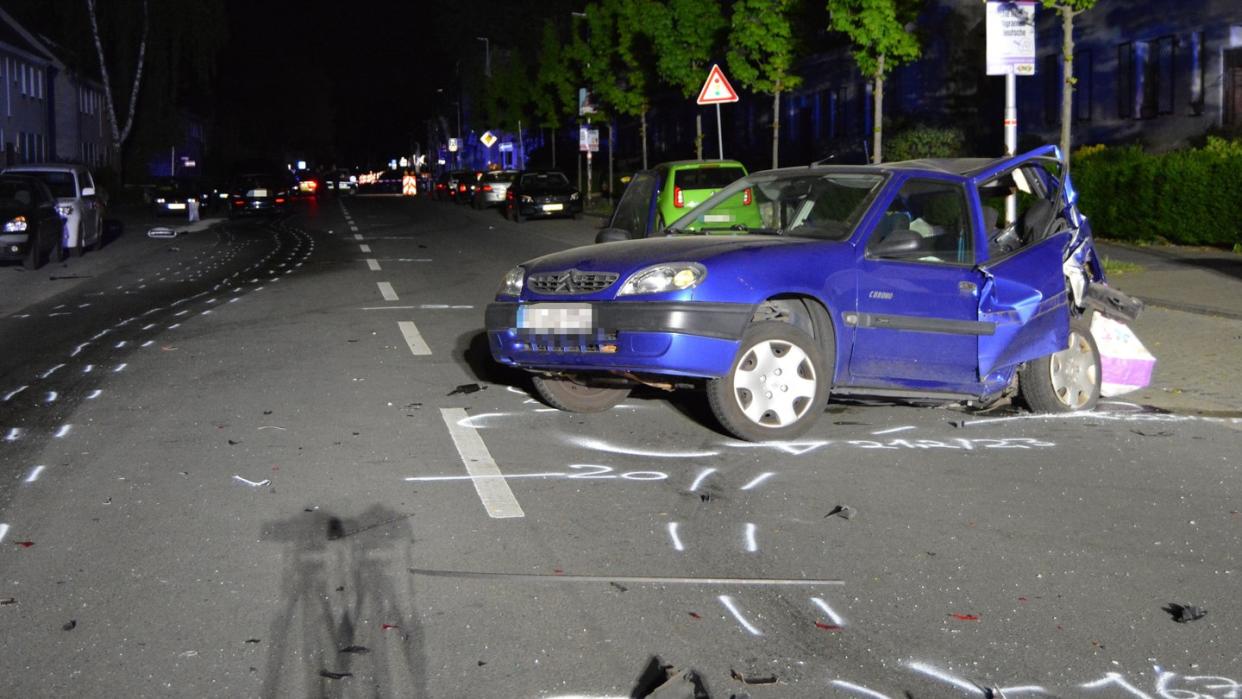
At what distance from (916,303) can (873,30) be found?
59.9ft

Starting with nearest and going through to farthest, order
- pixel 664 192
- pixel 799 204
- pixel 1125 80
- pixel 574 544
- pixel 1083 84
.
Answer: pixel 574 544
pixel 799 204
pixel 664 192
pixel 1125 80
pixel 1083 84

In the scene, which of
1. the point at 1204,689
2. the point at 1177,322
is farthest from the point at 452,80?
the point at 1204,689

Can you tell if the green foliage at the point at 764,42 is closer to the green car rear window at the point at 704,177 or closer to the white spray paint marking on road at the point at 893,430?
the green car rear window at the point at 704,177

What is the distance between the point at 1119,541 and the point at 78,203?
946 inches

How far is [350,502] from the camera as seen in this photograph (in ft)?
22.2

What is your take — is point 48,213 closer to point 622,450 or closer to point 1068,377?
point 622,450

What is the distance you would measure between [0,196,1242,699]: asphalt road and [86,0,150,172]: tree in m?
56.9

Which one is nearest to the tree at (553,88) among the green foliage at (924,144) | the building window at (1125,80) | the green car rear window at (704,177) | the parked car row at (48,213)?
the green foliage at (924,144)

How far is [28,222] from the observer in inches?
917

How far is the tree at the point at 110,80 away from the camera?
2512 inches

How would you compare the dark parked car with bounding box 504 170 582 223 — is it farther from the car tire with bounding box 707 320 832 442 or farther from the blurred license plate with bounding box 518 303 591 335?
the car tire with bounding box 707 320 832 442

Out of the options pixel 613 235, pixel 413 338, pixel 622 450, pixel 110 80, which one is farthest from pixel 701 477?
pixel 110 80

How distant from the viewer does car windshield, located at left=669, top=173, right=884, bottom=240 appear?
28.1 feet

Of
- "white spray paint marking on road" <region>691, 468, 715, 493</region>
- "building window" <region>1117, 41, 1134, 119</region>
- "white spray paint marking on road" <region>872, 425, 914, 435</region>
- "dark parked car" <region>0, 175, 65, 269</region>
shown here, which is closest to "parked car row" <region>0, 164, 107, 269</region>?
"dark parked car" <region>0, 175, 65, 269</region>
